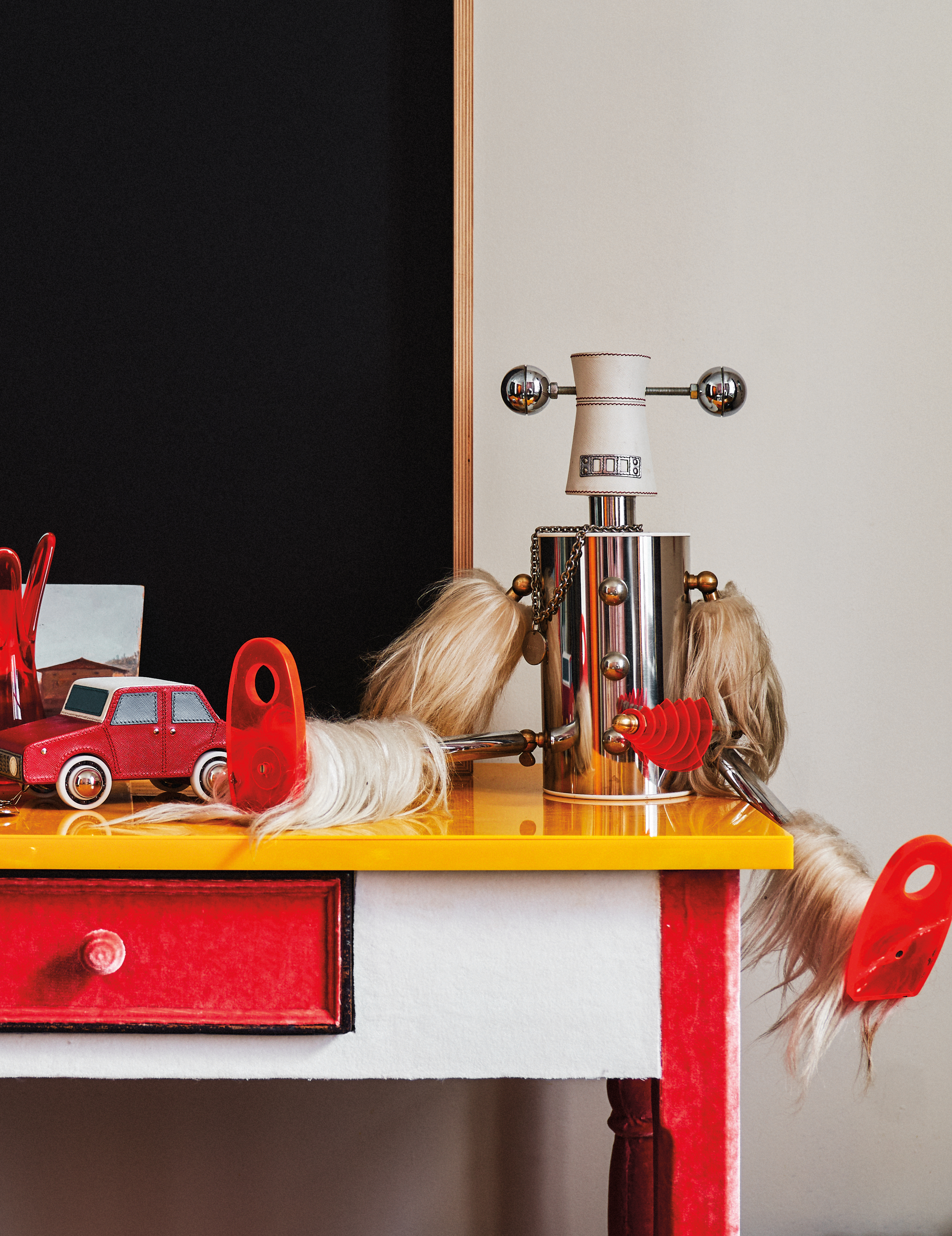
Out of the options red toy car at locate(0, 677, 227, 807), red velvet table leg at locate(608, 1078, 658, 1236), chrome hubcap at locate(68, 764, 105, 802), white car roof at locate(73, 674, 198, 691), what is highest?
white car roof at locate(73, 674, 198, 691)

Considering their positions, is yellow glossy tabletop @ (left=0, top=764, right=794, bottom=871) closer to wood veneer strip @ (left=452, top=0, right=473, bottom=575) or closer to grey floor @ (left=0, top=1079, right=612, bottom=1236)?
wood veneer strip @ (left=452, top=0, right=473, bottom=575)

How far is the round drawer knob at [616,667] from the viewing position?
2.66 feet

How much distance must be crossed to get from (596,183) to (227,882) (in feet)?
2.61

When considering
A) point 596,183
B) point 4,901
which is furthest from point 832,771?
point 4,901

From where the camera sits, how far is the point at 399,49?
1104 millimetres

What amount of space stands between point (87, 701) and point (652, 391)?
1.68ft

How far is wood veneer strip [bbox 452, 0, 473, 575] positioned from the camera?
108cm

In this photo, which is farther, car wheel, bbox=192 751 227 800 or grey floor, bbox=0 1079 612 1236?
grey floor, bbox=0 1079 612 1236

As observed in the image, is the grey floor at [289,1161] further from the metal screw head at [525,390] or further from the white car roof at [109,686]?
the metal screw head at [525,390]

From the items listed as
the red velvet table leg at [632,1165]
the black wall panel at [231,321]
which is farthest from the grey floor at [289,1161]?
the black wall panel at [231,321]

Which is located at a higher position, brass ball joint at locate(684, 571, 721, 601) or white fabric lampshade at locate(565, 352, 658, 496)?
white fabric lampshade at locate(565, 352, 658, 496)

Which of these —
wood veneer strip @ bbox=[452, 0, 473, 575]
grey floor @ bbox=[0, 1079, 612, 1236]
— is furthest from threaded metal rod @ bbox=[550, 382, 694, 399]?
grey floor @ bbox=[0, 1079, 612, 1236]

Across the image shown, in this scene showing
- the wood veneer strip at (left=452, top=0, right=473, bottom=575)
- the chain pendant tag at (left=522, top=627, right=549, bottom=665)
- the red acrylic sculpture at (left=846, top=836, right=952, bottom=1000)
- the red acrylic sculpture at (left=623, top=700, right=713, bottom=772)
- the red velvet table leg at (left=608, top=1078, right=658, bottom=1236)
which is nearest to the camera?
the red acrylic sculpture at (left=846, top=836, right=952, bottom=1000)

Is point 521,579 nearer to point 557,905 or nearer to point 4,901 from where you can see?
point 557,905
